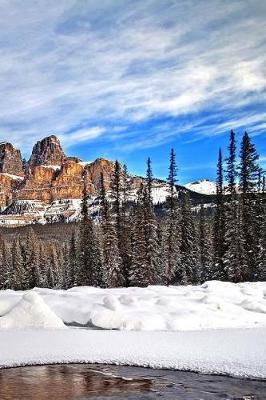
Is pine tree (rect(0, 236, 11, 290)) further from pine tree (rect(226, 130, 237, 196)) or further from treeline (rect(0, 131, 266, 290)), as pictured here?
pine tree (rect(226, 130, 237, 196))

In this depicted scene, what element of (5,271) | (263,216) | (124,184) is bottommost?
(5,271)

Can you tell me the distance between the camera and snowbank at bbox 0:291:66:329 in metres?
15.0

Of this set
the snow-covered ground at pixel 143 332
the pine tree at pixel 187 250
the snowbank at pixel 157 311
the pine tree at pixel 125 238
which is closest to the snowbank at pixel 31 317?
the snow-covered ground at pixel 143 332

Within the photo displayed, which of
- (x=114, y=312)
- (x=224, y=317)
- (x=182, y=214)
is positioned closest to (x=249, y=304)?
(x=224, y=317)

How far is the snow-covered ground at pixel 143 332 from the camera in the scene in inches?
452

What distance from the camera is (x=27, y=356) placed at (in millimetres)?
11984

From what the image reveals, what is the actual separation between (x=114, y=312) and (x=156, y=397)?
651 centimetres

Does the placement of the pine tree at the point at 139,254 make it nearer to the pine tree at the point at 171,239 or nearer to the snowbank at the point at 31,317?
the pine tree at the point at 171,239

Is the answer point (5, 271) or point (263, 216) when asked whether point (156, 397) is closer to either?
point (263, 216)

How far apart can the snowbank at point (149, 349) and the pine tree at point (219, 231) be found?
2922cm

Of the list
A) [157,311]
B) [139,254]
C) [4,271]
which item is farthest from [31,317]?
[4,271]

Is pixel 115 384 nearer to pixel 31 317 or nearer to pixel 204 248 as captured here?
pixel 31 317

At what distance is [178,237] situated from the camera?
51938 millimetres

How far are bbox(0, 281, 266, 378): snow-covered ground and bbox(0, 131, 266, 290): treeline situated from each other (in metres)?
22.4
